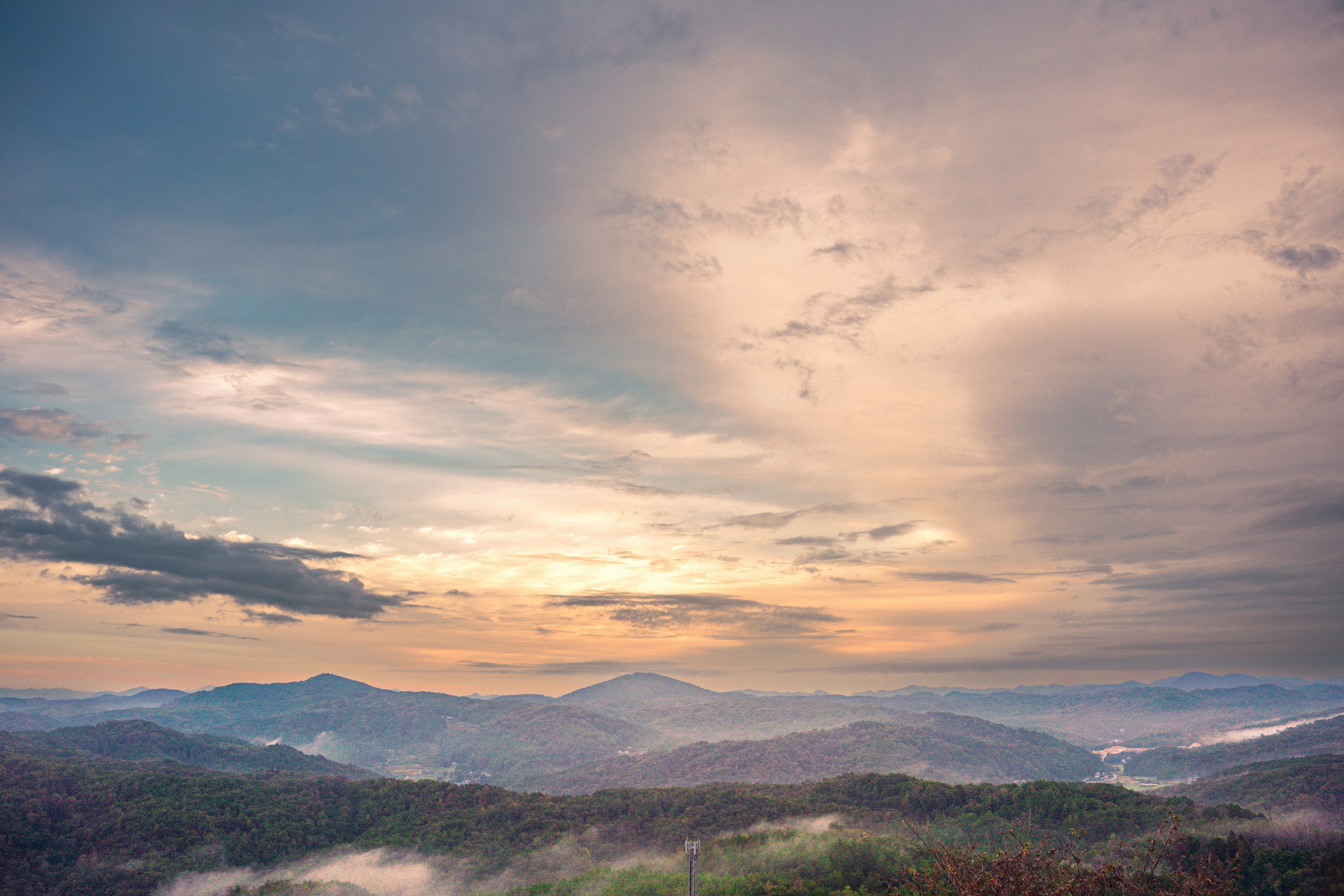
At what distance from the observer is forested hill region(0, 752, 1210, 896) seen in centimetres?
15962

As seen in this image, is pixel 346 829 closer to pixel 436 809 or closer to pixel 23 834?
pixel 436 809

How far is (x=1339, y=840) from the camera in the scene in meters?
123

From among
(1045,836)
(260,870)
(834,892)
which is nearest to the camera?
(834,892)

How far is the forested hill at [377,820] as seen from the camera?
159625mm

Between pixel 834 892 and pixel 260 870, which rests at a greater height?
pixel 834 892

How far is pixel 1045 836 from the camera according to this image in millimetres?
154000

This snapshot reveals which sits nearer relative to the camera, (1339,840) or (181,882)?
(1339,840)

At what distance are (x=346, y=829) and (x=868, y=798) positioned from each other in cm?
14804

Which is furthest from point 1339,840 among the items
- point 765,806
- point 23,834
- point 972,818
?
point 23,834

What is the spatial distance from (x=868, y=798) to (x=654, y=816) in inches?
2434

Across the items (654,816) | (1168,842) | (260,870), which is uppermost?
(1168,842)

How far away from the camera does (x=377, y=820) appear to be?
197m

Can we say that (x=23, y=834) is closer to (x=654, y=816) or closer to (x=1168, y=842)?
(x=654, y=816)

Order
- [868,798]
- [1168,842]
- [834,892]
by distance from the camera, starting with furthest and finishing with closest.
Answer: [868,798], [834,892], [1168,842]
